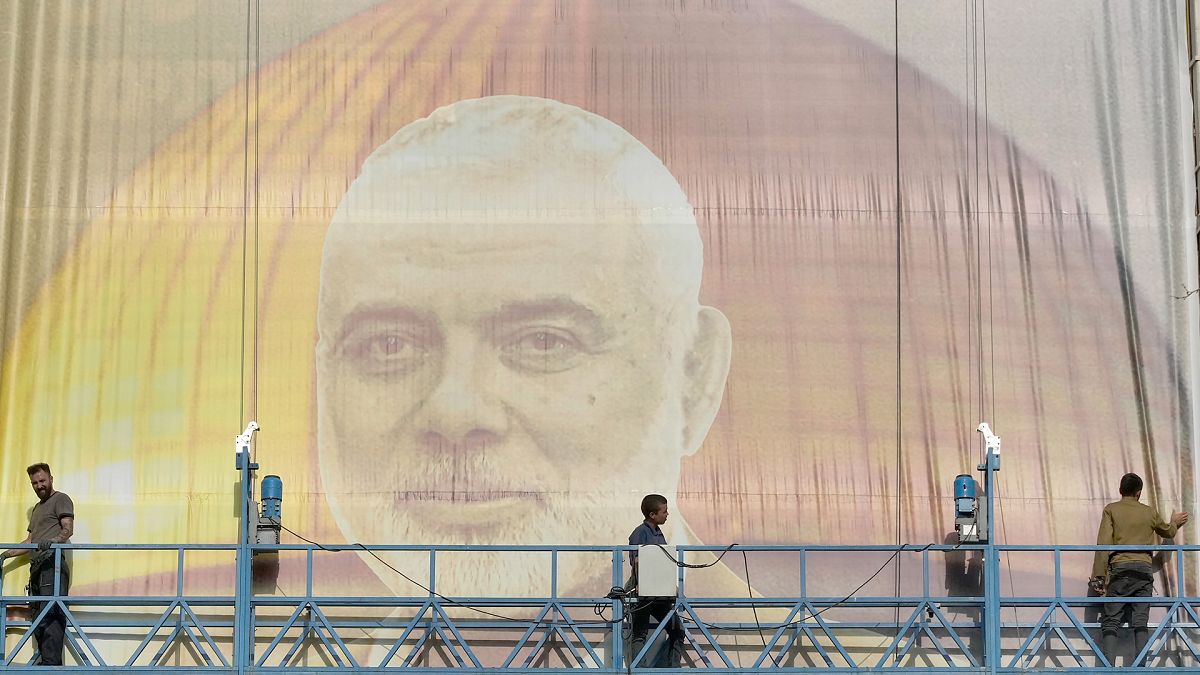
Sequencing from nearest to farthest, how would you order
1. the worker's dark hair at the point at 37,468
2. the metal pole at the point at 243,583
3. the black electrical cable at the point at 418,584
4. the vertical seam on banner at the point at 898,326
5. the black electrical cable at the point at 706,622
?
the metal pole at the point at 243,583 < the black electrical cable at the point at 706,622 < the black electrical cable at the point at 418,584 < the worker's dark hair at the point at 37,468 < the vertical seam on banner at the point at 898,326

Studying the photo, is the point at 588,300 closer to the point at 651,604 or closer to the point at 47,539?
the point at 651,604

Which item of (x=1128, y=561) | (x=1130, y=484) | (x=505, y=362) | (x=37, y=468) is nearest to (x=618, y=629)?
(x=505, y=362)

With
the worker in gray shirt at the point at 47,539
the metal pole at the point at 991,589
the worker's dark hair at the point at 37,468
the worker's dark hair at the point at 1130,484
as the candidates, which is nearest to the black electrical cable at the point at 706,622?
the metal pole at the point at 991,589

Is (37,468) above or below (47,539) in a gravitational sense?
above

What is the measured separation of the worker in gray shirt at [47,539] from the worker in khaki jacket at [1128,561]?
7956 mm

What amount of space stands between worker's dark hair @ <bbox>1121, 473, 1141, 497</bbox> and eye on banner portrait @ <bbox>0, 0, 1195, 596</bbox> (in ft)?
1.86

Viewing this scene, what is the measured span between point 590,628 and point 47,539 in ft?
13.8

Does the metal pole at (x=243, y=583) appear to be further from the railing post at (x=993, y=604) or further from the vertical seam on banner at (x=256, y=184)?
the railing post at (x=993, y=604)

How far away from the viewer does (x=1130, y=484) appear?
11641 mm

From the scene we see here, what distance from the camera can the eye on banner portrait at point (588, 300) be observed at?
1225cm

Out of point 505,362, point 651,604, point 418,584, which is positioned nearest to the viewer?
point 651,604

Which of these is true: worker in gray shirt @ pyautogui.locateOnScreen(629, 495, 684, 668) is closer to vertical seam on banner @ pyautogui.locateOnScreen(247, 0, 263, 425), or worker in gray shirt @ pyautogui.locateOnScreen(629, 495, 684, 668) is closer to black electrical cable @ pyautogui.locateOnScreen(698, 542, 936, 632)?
black electrical cable @ pyautogui.locateOnScreen(698, 542, 936, 632)

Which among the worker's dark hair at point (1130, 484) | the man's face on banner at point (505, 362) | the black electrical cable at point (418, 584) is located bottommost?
the black electrical cable at point (418, 584)

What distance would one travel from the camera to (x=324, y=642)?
11.9 metres
